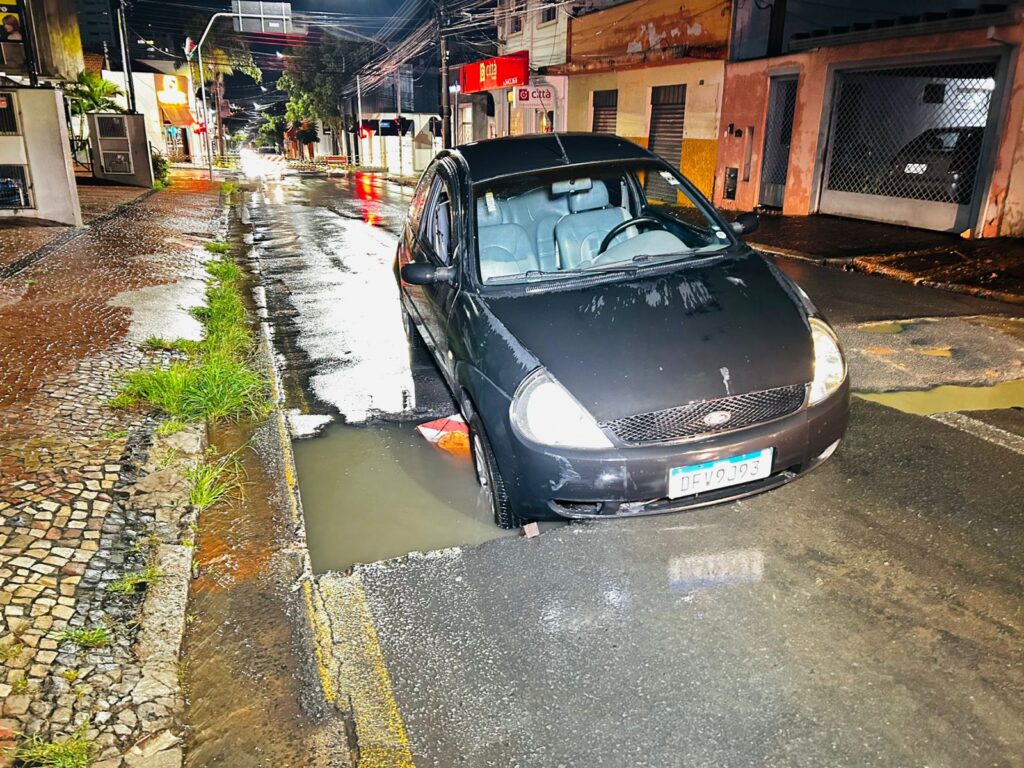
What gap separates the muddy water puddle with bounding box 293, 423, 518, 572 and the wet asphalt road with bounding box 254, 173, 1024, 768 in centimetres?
14

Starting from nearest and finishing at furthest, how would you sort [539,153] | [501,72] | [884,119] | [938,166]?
1. [539,153]
2. [938,166]
3. [884,119]
4. [501,72]

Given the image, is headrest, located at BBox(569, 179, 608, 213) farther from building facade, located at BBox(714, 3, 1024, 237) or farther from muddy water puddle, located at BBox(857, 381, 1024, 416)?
building facade, located at BBox(714, 3, 1024, 237)

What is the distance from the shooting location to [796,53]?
48.2ft

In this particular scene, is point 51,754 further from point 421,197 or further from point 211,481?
point 421,197

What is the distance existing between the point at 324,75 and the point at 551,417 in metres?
57.6

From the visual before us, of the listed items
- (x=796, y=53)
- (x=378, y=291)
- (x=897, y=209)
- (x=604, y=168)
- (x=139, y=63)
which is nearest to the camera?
(x=604, y=168)

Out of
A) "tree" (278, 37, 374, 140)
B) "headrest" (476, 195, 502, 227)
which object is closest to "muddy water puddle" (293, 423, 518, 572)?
"headrest" (476, 195, 502, 227)

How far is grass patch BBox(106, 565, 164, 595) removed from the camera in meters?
3.05

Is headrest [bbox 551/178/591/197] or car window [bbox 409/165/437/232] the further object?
car window [bbox 409/165/437/232]

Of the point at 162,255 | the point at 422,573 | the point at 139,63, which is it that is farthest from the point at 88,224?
the point at 139,63

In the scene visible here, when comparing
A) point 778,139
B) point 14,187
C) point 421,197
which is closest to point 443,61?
point 778,139

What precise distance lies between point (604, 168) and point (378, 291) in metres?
4.85

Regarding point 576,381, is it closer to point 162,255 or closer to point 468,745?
point 468,745

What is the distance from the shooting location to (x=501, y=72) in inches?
1013
